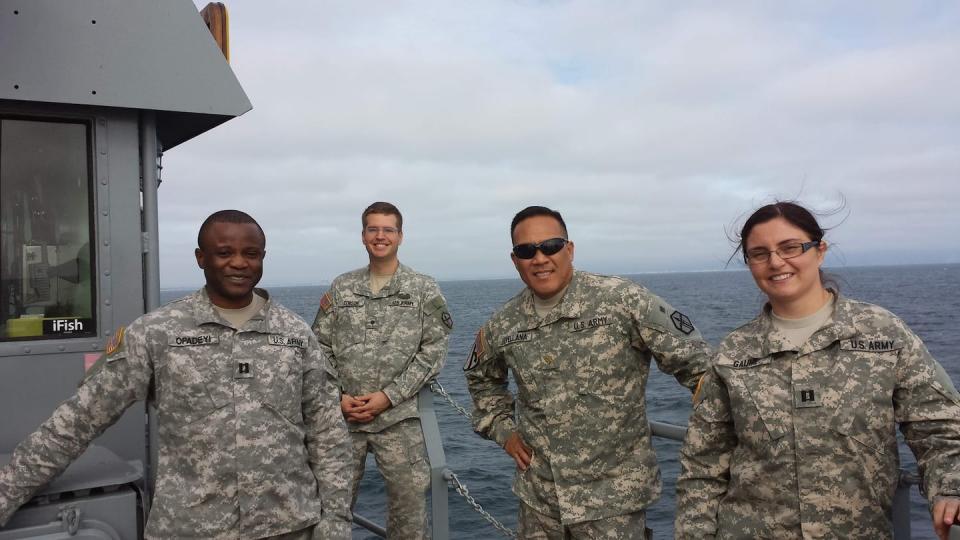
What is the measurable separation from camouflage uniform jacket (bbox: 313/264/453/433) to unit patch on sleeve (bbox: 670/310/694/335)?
5.46 ft

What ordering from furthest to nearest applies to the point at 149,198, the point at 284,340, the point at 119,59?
the point at 149,198 → the point at 119,59 → the point at 284,340

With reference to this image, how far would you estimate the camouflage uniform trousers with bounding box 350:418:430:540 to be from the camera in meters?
3.98

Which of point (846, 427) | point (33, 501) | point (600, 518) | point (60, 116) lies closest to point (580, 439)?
point (600, 518)

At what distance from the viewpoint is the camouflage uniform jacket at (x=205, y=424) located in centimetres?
231

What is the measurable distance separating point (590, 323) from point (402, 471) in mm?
1724

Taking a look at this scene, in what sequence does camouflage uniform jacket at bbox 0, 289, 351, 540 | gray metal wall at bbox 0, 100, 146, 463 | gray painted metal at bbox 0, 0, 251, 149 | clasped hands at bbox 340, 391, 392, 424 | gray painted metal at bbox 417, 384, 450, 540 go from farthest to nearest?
clasped hands at bbox 340, 391, 392, 424 < gray painted metal at bbox 417, 384, 450, 540 < gray metal wall at bbox 0, 100, 146, 463 < gray painted metal at bbox 0, 0, 251, 149 < camouflage uniform jacket at bbox 0, 289, 351, 540

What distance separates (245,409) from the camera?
243 centimetres

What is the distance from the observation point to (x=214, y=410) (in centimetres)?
241

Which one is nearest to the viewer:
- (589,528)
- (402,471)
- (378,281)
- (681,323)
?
(589,528)

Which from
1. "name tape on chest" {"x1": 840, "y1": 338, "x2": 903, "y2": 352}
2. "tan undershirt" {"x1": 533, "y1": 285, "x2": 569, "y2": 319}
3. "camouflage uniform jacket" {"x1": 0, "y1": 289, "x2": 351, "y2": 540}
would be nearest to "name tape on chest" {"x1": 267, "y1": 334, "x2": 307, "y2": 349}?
"camouflage uniform jacket" {"x1": 0, "y1": 289, "x2": 351, "y2": 540}

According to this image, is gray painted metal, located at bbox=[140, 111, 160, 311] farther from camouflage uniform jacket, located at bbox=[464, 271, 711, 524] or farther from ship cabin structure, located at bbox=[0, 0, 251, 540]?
camouflage uniform jacket, located at bbox=[464, 271, 711, 524]

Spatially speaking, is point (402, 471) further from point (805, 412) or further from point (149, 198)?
point (805, 412)

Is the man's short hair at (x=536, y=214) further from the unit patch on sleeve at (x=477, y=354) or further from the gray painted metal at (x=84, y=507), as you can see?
the gray painted metal at (x=84, y=507)

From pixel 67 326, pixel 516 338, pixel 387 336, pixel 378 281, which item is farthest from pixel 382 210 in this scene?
pixel 67 326
